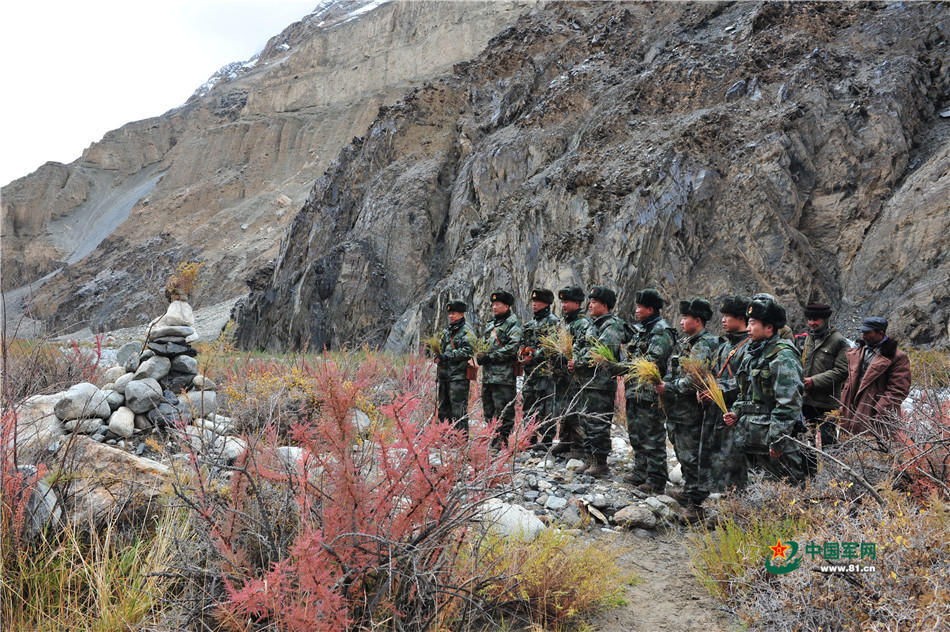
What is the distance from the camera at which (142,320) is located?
38.6 m

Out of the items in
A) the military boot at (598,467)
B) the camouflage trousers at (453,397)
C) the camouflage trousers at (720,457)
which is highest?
the camouflage trousers at (453,397)

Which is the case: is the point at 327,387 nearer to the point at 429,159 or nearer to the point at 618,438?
the point at 618,438

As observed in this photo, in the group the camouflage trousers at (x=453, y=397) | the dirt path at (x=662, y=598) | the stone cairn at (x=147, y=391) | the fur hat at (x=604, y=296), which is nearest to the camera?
the dirt path at (x=662, y=598)

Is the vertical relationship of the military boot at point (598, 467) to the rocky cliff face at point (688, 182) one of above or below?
below

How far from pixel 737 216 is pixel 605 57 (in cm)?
1154

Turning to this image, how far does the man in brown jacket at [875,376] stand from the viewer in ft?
16.4

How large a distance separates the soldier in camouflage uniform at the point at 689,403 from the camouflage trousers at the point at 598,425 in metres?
0.72

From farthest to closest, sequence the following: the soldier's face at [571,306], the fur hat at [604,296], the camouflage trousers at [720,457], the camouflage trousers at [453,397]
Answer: the camouflage trousers at [453,397]
the soldier's face at [571,306]
the fur hat at [604,296]
the camouflage trousers at [720,457]

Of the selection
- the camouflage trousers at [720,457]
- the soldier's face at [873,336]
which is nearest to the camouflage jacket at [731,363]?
the camouflage trousers at [720,457]

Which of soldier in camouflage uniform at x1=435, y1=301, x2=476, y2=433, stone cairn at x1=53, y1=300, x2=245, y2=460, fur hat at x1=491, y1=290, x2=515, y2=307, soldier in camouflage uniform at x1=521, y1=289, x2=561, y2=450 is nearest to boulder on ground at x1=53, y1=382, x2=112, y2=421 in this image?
stone cairn at x1=53, y1=300, x2=245, y2=460

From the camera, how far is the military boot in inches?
220

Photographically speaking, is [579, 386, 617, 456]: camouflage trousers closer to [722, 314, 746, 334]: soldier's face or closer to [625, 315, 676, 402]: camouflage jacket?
[625, 315, 676, 402]: camouflage jacket

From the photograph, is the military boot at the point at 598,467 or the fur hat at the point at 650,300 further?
the military boot at the point at 598,467

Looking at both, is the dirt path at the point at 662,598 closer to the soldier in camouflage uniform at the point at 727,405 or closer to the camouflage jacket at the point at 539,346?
the soldier in camouflage uniform at the point at 727,405
